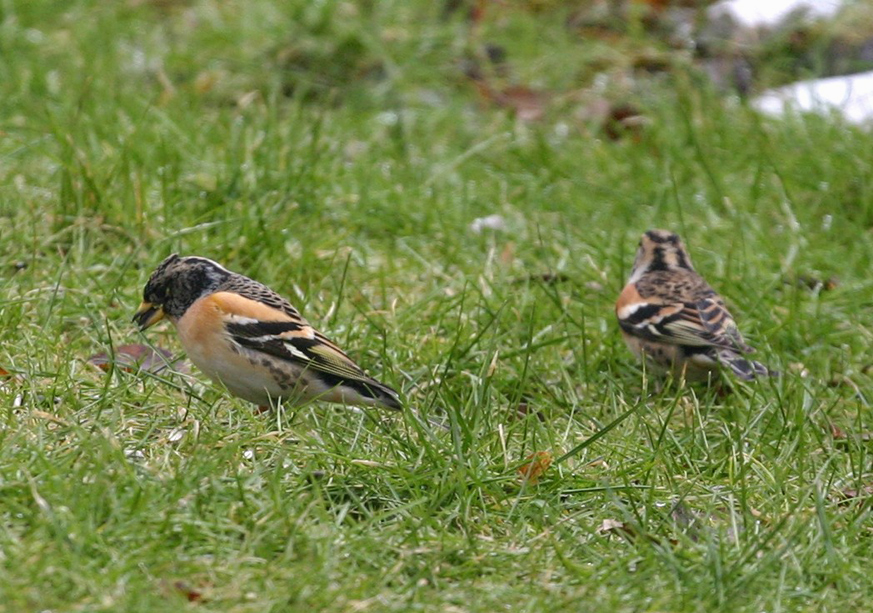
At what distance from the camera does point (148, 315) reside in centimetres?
487

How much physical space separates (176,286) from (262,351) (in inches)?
17.8

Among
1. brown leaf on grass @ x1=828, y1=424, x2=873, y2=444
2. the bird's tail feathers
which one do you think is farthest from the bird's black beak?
brown leaf on grass @ x1=828, y1=424, x2=873, y2=444

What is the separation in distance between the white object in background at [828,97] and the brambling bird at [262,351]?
3.79 m

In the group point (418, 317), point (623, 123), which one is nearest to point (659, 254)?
point (418, 317)

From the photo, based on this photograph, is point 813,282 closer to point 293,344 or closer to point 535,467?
point 535,467

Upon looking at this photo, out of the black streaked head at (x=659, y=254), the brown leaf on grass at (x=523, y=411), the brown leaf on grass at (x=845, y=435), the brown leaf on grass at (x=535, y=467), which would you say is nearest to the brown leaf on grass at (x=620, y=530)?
the brown leaf on grass at (x=535, y=467)

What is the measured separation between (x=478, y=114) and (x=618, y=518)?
418 cm

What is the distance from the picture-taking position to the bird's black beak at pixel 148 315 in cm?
484

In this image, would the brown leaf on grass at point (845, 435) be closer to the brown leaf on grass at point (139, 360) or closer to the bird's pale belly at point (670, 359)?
the bird's pale belly at point (670, 359)

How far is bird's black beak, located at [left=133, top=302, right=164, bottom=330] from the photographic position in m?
4.84

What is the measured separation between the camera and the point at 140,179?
566cm

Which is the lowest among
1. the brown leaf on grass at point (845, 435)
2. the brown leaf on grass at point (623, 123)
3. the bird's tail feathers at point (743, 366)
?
the brown leaf on grass at point (845, 435)

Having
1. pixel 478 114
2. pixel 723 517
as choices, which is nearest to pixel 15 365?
pixel 723 517

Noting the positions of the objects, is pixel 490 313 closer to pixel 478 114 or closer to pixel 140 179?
pixel 140 179
